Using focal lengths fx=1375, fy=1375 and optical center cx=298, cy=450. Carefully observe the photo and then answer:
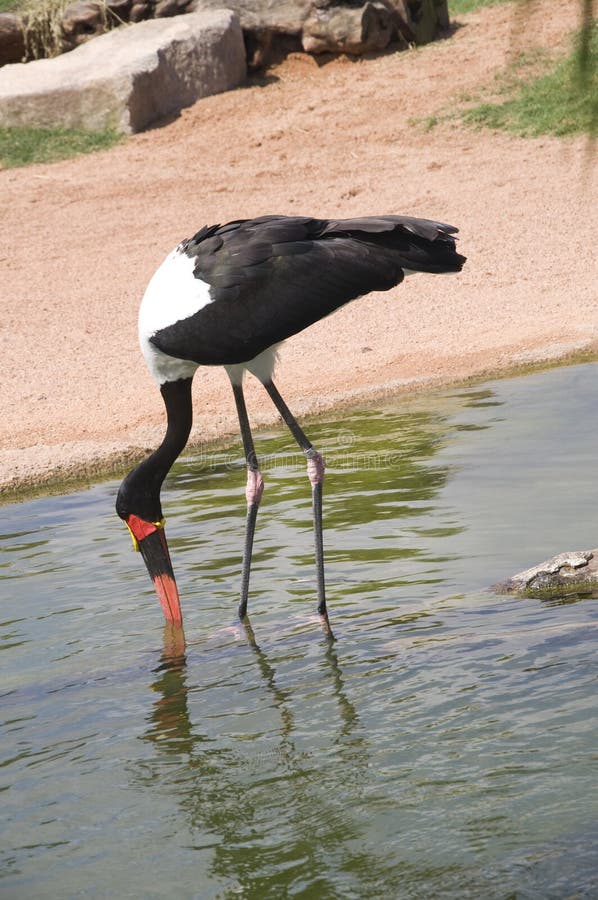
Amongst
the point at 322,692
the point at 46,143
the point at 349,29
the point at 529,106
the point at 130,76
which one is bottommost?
the point at 322,692

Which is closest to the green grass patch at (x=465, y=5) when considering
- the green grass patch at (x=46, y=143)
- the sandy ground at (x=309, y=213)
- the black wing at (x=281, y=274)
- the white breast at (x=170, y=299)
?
the sandy ground at (x=309, y=213)

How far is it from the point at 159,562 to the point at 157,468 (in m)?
0.31

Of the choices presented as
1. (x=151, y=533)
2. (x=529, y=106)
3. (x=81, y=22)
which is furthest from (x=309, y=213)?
(x=151, y=533)

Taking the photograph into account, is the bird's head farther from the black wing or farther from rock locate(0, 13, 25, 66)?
rock locate(0, 13, 25, 66)

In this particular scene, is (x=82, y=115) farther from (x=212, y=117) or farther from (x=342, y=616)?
(x=342, y=616)

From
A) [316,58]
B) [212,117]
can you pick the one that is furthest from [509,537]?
[316,58]

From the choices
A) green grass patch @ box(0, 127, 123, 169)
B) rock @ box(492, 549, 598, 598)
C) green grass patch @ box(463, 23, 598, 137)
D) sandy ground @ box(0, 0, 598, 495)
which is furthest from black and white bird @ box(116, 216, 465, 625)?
green grass patch @ box(0, 127, 123, 169)

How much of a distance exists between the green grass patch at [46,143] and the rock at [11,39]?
143 cm

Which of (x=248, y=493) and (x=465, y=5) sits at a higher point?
(x=465, y=5)

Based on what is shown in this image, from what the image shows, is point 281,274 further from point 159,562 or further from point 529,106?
point 529,106

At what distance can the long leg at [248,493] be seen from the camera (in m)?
4.47

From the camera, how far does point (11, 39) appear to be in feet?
44.0

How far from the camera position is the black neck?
14.3 feet

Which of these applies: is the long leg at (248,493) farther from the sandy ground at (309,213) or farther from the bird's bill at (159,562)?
the sandy ground at (309,213)
